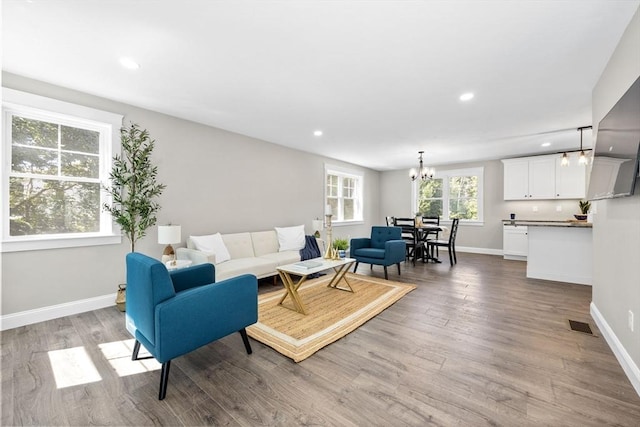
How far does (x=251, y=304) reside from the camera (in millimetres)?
2219

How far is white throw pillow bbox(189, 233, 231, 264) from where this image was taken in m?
3.77

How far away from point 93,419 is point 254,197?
382 centimetres

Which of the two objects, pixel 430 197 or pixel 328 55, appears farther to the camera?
pixel 430 197

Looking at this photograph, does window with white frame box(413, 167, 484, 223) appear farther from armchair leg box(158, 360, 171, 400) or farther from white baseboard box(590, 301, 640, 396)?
armchair leg box(158, 360, 171, 400)

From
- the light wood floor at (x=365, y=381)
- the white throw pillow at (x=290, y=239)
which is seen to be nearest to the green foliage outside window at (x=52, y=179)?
the light wood floor at (x=365, y=381)

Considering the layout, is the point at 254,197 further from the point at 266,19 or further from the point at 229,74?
the point at 266,19

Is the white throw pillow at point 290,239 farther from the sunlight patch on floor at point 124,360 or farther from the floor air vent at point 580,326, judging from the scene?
the floor air vent at point 580,326

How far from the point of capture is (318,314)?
9.85ft

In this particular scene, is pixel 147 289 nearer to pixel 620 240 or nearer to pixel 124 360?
pixel 124 360

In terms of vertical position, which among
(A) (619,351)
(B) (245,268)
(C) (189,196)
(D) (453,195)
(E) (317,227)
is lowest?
(A) (619,351)

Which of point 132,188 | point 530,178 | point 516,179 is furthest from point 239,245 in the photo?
point 530,178

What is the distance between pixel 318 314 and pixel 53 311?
2.97 metres

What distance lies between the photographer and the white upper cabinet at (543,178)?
5.86m

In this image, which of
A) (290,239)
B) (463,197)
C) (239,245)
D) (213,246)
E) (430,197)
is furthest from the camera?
(430,197)
